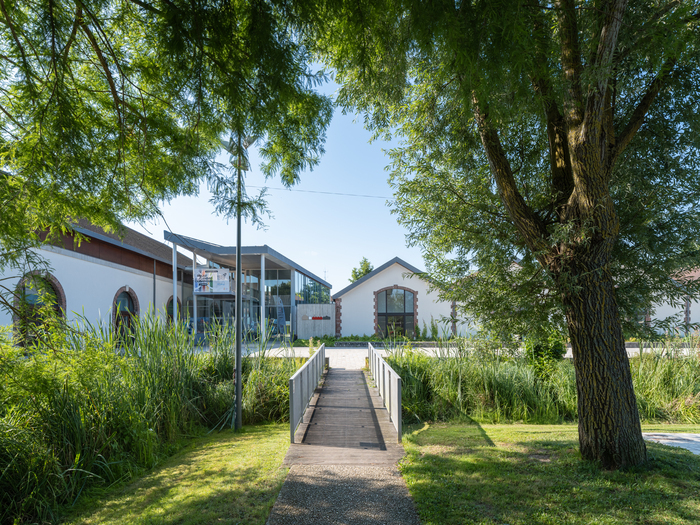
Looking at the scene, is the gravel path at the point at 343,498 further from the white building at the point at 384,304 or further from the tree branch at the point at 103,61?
the white building at the point at 384,304

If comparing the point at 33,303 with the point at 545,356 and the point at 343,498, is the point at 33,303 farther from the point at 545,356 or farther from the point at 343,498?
the point at 545,356

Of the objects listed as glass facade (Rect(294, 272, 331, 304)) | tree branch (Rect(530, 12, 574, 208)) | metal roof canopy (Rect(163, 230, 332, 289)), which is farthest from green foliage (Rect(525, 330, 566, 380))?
glass facade (Rect(294, 272, 331, 304))

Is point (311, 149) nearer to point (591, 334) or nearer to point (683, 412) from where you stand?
point (591, 334)

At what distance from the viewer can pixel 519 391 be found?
302 inches

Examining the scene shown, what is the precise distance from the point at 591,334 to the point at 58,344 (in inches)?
227

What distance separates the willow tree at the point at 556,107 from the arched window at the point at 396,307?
19.2 metres

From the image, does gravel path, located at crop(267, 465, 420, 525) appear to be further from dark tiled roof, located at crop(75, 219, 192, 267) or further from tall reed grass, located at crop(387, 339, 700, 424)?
dark tiled roof, located at crop(75, 219, 192, 267)

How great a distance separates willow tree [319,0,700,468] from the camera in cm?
282

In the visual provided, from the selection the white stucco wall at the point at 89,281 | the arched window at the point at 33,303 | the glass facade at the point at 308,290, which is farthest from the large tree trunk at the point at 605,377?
the glass facade at the point at 308,290

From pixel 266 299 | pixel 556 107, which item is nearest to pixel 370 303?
pixel 266 299

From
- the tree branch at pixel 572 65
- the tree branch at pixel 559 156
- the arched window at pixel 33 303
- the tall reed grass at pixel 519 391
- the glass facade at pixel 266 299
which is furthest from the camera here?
the glass facade at pixel 266 299

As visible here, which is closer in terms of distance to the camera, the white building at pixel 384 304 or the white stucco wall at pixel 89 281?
the white stucco wall at pixel 89 281

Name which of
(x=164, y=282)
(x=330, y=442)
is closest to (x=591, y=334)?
(x=330, y=442)

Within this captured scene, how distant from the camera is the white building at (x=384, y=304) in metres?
24.4
